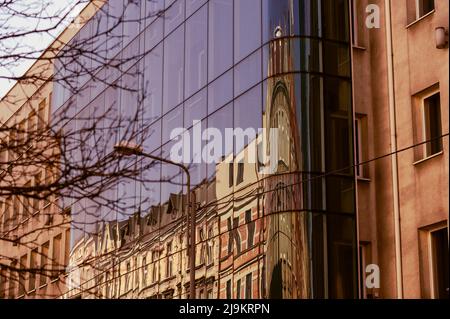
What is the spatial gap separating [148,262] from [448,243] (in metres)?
11.0

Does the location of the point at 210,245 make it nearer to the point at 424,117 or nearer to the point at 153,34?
the point at 424,117

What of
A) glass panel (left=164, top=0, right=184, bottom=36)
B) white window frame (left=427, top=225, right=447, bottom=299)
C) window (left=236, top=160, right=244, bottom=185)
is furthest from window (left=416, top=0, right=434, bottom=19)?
glass panel (left=164, top=0, right=184, bottom=36)

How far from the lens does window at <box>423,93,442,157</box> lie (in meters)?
23.5

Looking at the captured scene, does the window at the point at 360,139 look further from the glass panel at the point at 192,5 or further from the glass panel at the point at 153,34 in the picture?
the glass panel at the point at 153,34

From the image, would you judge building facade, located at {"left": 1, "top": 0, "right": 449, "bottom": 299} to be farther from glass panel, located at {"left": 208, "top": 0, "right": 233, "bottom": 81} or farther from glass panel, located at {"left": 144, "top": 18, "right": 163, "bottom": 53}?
glass panel, located at {"left": 144, "top": 18, "right": 163, "bottom": 53}

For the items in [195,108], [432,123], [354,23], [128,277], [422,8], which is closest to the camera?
[432,123]

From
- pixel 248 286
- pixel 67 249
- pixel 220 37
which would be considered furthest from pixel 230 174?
pixel 67 249

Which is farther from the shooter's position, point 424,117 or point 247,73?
point 247,73

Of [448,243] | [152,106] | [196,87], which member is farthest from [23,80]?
[152,106]

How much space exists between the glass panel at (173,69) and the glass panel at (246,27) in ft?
10.9

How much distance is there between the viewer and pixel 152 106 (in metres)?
32.6

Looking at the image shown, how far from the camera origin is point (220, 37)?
2869 centimetres

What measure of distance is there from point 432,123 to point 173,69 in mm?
9838
